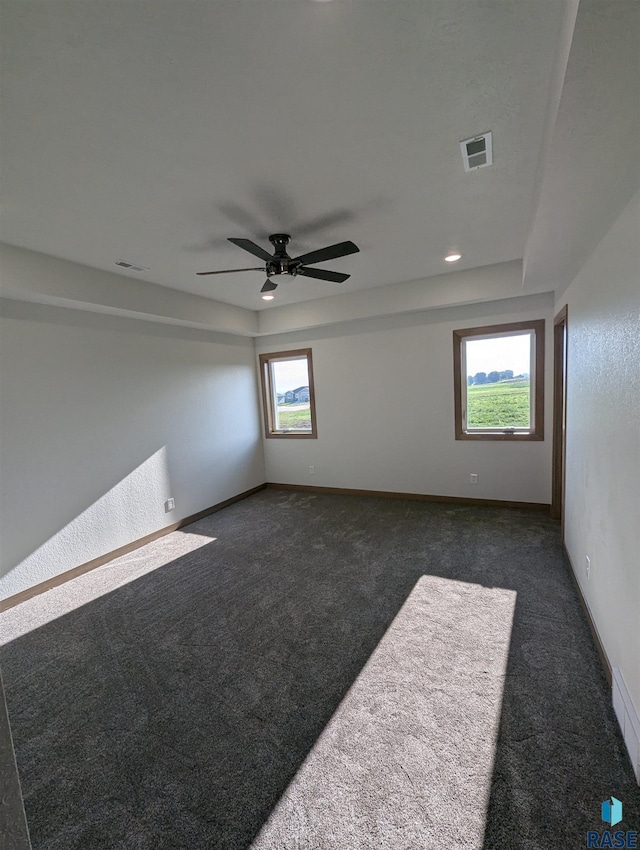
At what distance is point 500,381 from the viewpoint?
14.4 feet

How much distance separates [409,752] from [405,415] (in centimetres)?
375

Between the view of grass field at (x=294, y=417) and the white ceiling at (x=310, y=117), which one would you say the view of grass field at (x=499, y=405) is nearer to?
the white ceiling at (x=310, y=117)

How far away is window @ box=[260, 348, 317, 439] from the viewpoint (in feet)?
18.5

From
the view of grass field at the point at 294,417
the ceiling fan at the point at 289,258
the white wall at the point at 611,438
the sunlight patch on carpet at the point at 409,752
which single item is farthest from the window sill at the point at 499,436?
the ceiling fan at the point at 289,258

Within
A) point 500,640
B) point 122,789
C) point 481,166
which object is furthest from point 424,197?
point 122,789

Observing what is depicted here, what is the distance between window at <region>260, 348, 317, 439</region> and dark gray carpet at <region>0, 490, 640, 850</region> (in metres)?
2.52

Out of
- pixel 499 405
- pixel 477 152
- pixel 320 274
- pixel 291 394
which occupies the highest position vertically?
pixel 477 152

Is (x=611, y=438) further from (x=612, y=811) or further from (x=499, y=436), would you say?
(x=499, y=436)

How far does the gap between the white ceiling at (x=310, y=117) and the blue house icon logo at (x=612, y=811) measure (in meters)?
2.44

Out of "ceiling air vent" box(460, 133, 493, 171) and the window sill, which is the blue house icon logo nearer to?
"ceiling air vent" box(460, 133, 493, 171)

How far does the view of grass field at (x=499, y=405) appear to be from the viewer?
14.1 feet

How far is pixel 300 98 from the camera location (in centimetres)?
157

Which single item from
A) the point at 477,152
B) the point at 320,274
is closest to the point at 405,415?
the point at 320,274

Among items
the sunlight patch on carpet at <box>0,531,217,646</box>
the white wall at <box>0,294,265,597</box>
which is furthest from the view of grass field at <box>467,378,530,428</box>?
the sunlight patch on carpet at <box>0,531,217,646</box>
